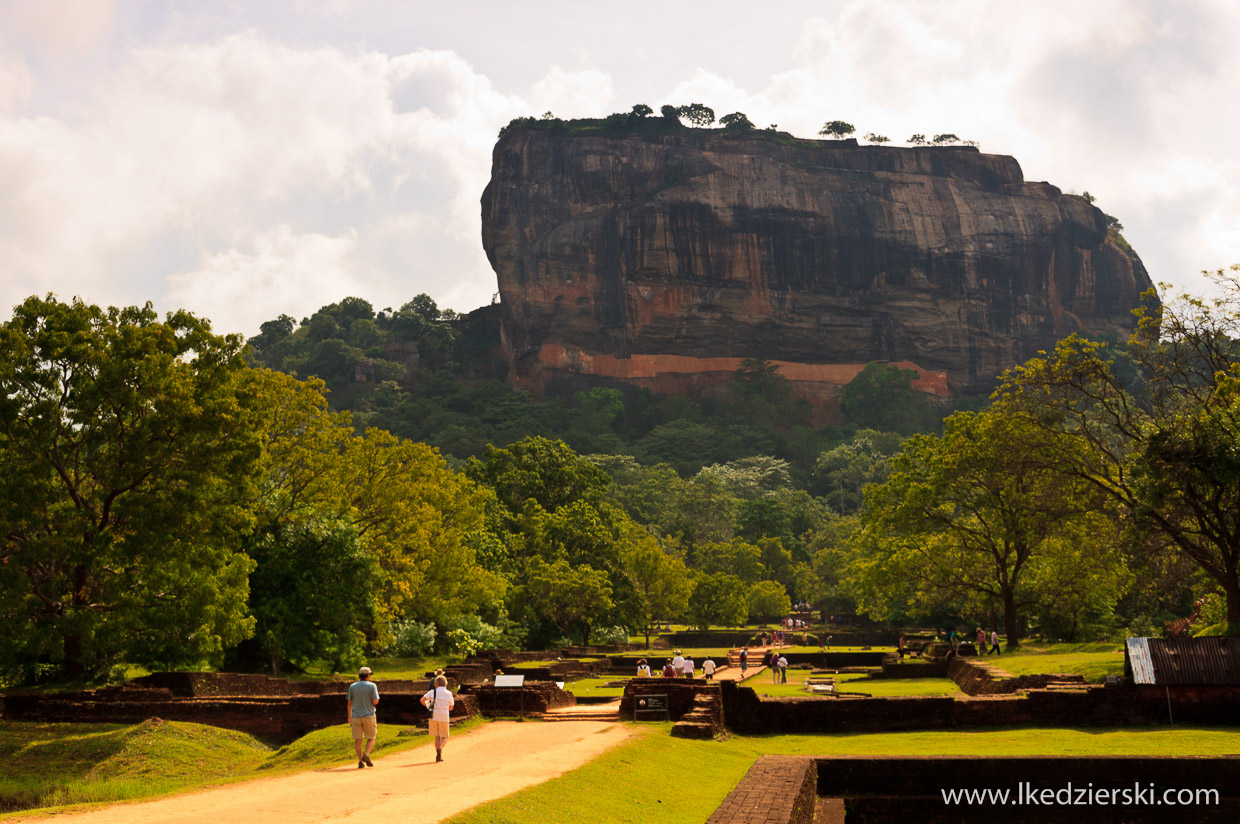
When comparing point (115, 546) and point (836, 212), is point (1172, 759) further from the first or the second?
point (836, 212)

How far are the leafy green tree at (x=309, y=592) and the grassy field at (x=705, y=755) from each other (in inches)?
481

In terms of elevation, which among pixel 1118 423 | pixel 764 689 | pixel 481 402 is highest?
pixel 481 402

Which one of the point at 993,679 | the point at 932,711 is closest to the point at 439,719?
the point at 932,711

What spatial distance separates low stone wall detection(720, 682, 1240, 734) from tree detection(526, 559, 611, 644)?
75.3 feet

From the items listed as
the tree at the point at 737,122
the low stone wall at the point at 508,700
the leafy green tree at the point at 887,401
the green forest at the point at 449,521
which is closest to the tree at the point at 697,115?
the tree at the point at 737,122

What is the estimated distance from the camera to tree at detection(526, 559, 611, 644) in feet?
126

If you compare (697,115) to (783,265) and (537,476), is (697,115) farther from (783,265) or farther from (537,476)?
(537,476)

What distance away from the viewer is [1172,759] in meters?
11.4

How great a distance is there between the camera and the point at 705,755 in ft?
42.2

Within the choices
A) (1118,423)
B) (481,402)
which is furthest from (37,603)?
(481,402)

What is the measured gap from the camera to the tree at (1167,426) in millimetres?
19312

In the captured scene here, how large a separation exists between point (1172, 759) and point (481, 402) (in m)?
102

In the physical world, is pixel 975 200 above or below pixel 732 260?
above

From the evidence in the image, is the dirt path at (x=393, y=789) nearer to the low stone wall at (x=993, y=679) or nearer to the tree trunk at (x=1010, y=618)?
the low stone wall at (x=993, y=679)
